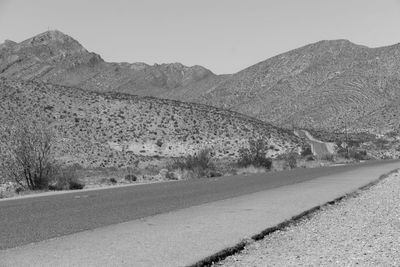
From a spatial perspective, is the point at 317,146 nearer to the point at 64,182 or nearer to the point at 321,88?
the point at 321,88

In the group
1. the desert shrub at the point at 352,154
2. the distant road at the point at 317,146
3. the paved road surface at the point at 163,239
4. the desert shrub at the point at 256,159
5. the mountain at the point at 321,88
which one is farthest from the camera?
the mountain at the point at 321,88

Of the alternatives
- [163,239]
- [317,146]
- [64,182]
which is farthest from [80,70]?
[163,239]

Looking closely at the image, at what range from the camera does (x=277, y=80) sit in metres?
132

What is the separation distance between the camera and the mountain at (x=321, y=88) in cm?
10562

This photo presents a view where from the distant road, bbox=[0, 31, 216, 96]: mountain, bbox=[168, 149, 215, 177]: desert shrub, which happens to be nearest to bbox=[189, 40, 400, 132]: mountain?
the distant road

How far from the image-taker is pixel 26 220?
13250mm

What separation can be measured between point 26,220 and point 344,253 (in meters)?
7.41

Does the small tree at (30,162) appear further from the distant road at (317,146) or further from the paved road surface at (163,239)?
the distant road at (317,146)

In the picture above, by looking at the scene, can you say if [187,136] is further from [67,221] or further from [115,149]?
[67,221]

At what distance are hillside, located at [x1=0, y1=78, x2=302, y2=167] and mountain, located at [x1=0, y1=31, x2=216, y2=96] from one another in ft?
274

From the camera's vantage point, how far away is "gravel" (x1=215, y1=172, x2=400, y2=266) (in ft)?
27.6

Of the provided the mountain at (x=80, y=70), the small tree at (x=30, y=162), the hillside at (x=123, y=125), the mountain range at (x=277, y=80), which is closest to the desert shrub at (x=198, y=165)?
the small tree at (x=30, y=162)

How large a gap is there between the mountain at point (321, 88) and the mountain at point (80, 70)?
32092 millimetres

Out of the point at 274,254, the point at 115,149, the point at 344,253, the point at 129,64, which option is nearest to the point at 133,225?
the point at 274,254
